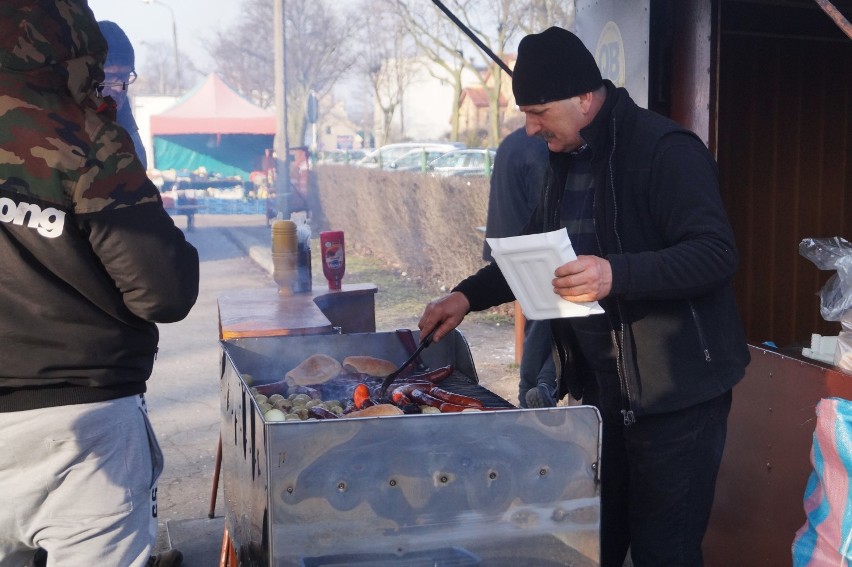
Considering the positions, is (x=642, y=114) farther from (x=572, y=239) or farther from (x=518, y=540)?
(x=518, y=540)

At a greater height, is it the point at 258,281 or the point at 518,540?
the point at 518,540

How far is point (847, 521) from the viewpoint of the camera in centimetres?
248

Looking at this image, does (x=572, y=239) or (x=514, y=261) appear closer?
(x=514, y=261)

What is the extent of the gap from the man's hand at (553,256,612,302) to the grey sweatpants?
41.4 inches

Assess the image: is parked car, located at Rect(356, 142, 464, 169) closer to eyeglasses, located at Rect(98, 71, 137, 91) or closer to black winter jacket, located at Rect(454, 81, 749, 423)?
eyeglasses, located at Rect(98, 71, 137, 91)

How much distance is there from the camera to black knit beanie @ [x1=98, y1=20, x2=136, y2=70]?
167 inches

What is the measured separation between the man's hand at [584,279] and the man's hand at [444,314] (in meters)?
0.67

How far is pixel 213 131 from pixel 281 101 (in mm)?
7759

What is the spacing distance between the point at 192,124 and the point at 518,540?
2356cm

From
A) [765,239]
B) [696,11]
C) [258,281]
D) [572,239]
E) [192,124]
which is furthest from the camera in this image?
[192,124]

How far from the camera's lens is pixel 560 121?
239 centimetres

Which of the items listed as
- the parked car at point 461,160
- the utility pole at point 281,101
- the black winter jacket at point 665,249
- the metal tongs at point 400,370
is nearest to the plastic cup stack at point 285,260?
the metal tongs at point 400,370

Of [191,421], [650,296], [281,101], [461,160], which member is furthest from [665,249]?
[461,160]

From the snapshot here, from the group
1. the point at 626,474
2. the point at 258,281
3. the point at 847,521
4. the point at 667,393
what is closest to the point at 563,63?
the point at 667,393
